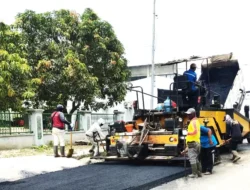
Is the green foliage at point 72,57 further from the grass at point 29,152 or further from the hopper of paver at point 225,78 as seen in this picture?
the hopper of paver at point 225,78

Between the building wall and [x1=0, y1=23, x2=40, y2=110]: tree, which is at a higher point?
[x1=0, y1=23, x2=40, y2=110]: tree

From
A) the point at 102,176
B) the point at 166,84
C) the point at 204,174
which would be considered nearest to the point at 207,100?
the point at 204,174

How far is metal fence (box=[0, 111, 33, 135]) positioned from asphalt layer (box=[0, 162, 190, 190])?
15.2 feet

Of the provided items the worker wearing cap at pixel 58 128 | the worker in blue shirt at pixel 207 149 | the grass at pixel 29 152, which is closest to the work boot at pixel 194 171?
the worker in blue shirt at pixel 207 149

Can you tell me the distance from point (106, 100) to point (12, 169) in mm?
9881

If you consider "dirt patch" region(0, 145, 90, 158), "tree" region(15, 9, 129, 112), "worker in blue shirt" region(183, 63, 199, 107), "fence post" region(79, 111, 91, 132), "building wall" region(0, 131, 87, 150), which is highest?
"tree" region(15, 9, 129, 112)

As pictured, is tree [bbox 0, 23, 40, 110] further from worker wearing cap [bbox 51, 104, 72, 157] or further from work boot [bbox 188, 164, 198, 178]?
work boot [bbox 188, 164, 198, 178]

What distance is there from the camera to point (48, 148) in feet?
42.3

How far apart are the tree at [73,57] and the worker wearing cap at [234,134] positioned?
7128 mm

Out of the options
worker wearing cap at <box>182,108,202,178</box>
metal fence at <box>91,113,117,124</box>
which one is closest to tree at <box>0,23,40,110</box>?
worker wearing cap at <box>182,108,202,178</box>

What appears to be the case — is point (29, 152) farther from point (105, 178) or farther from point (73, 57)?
point (105, 178)

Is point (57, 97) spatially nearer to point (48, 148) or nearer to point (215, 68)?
point (48, 148)

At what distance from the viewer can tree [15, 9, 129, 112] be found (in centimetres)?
1547

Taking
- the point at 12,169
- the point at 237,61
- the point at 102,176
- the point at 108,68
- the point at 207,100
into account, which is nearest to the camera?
the point at 102,176
